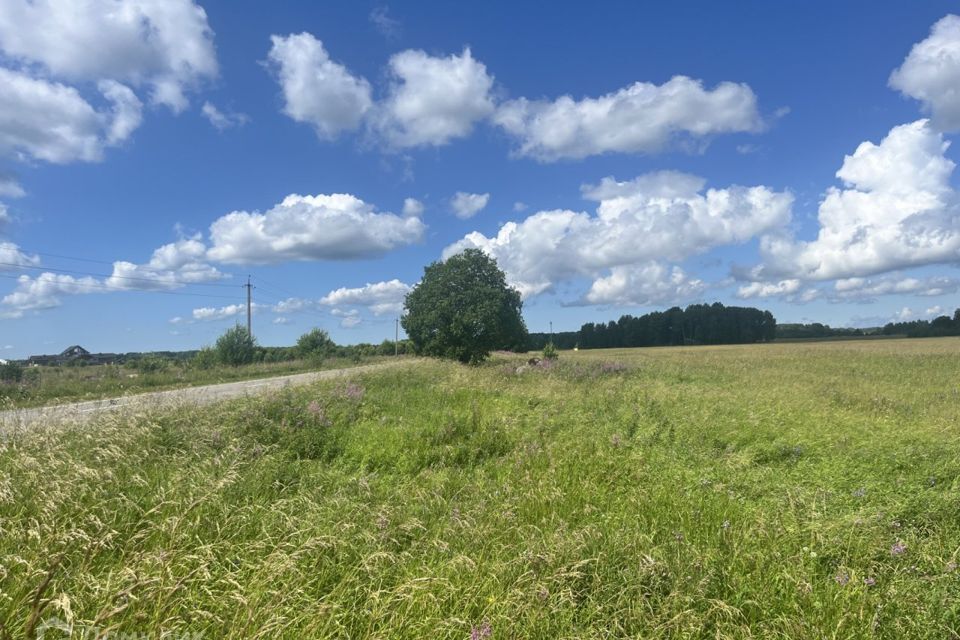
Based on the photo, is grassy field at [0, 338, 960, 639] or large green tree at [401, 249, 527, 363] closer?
grassy field at [0, 338, 960, 639]

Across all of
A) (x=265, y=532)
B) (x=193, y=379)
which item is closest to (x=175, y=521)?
(x=265, y=532)

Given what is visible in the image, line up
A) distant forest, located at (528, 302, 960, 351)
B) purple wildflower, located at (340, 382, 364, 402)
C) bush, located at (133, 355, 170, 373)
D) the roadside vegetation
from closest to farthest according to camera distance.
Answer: purple wildflower, located at (340, 382, 364, 402) < the roadside vegetation < bush, located at (133, 355, 170, 373) < distant forest, located at (528, 302, 960, 351)

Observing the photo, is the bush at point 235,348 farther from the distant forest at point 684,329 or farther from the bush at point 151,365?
the distant forest at point 684,329

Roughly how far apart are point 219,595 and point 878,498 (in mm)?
6937

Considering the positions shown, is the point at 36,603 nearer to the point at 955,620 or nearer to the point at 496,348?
the point at 955,620

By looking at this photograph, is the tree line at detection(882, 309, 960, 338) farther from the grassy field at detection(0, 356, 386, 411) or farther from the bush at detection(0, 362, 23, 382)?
the bush at detection(0, 362, 23, 382)

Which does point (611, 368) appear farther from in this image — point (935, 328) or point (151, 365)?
point (935, 328)

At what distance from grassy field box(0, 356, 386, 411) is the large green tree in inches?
423

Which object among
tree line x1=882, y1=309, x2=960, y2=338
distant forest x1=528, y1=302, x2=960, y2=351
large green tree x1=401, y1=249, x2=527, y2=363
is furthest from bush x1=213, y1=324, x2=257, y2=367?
tree line x1=882, y1=309, x2=960, y2=338

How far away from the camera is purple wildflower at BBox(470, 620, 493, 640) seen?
2.80 meters

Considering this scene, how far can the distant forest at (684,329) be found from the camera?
91.6 metres

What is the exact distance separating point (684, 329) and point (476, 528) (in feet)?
327

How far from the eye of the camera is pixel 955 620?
3246 millimetres

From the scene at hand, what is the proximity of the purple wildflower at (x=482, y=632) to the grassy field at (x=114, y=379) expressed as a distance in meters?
16.4
